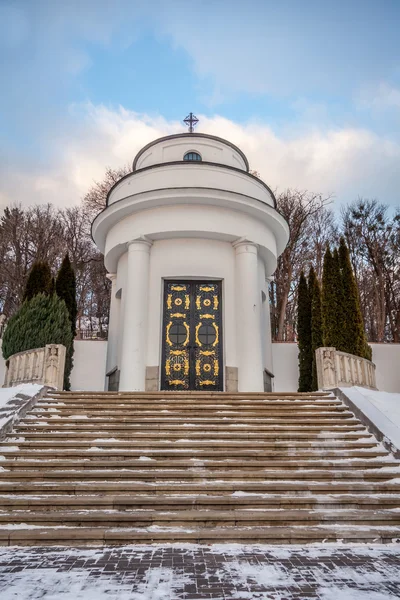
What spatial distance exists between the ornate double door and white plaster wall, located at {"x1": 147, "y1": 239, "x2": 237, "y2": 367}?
0.24 metres

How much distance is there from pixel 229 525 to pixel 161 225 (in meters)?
8.94

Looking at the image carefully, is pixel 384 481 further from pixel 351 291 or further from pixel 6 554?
pixel 351 291

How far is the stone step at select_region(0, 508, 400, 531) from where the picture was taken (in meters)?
5.05

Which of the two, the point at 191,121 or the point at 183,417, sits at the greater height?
the point at 191,121

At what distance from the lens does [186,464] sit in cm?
633

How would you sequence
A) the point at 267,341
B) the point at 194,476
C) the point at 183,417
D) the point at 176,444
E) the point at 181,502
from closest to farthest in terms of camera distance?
1. the point at 181,502
2. the point at 194,476
3. the point at 176,444
4. the point at 183,417
5. the point at 267,341

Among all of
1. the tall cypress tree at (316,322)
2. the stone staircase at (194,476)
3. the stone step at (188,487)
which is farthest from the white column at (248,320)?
the stone step at (188,487)

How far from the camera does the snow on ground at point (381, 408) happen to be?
710cm

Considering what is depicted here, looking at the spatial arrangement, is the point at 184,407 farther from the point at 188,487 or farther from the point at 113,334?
the point at 113,334

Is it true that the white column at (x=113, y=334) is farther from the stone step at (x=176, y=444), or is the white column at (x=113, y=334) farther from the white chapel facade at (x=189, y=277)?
the stone step at (x=176, y=444)

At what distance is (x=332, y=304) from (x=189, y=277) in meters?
4.07

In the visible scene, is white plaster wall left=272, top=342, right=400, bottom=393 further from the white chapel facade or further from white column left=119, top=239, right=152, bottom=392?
white column left=119, top=239, right=152, bottom=392

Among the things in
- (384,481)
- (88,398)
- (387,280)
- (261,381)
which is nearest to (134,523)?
(384,481)

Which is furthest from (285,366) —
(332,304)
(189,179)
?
(189,179)
